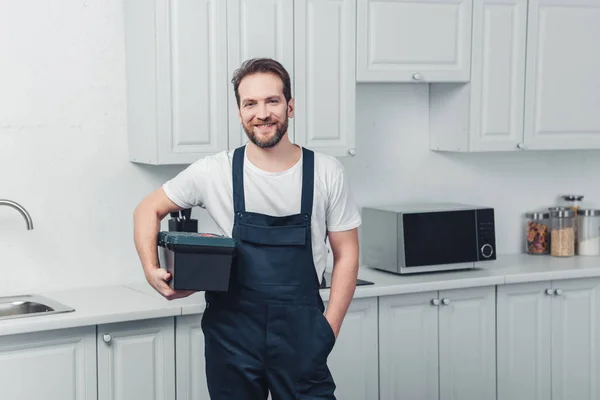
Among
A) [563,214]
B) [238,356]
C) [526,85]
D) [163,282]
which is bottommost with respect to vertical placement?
[238,356]

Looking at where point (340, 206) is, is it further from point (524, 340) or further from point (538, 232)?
point (538, 232)

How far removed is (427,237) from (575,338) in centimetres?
85

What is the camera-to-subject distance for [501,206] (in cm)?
457

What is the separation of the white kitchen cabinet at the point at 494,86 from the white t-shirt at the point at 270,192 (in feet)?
4.95

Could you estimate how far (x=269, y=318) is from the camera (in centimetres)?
262

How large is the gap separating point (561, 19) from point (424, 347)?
5.20 ft

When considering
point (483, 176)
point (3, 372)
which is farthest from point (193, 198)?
point (483, 176)

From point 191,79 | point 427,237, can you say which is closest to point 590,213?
point 427,237

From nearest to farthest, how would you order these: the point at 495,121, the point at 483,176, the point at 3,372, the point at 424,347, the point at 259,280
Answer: the point at 259,280 < the point at 3,372 < the point at 424,347 < the point at 495,121 < the point at 483,176

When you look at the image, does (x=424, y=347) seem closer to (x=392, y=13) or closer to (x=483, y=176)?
(x=483, y=176)

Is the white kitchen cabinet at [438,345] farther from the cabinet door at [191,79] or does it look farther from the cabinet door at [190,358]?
the cabinet door at [191,79]

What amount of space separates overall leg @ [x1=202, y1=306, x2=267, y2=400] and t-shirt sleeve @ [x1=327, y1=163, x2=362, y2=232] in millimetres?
349

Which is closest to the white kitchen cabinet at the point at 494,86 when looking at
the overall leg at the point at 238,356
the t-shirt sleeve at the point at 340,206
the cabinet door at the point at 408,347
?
the cabinet door at the point at 408,347

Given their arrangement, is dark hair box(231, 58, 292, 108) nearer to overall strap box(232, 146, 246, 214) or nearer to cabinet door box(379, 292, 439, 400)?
overall strap box(232, 146, 246, 214)
